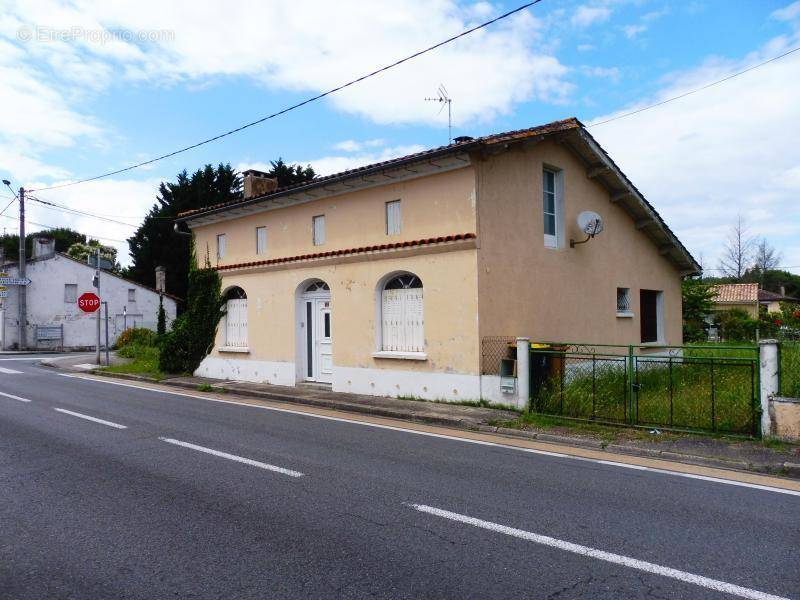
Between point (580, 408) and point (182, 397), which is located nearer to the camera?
point (580, 408)

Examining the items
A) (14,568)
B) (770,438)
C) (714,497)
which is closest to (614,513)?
(714,497)

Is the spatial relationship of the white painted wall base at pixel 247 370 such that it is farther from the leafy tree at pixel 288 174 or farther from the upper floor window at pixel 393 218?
the leafy tree at pixel 288 174

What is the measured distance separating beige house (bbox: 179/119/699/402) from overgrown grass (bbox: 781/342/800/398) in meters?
4.40

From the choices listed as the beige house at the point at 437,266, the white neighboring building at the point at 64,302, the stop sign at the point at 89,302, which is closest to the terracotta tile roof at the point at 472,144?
the beige house at the point at 437,266

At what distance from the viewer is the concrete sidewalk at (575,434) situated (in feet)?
23.6

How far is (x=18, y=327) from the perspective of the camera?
1281 inches

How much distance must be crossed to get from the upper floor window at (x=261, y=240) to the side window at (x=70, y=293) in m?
23.9

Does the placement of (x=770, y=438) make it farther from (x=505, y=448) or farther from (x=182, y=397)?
(x=182, y=397)

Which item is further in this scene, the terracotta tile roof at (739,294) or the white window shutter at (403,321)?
the terracotta tile roof at (739,294)

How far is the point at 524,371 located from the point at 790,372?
391 centimetres

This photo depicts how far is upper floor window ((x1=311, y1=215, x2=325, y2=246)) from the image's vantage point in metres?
14.5

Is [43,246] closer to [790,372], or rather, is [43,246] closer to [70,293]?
[70,293]

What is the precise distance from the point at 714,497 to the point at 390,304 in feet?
26.4

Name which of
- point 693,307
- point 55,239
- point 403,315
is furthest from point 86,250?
point 403,315
